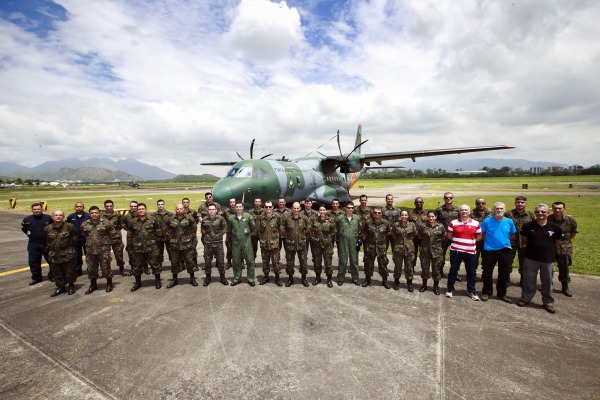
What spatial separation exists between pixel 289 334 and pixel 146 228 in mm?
4452

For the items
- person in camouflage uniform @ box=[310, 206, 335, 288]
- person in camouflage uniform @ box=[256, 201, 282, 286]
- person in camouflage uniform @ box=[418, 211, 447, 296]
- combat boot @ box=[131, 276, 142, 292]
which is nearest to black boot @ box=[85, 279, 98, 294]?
combat boot @ box=[131, 276, 142, 292]

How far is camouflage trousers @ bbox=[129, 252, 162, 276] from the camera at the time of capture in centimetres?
682

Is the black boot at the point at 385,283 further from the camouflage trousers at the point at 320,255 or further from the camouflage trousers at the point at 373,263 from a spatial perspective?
the camouflage trousers at the point at 320,255

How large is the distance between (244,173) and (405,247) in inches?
316

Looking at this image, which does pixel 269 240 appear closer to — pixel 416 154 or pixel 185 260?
pixel 185 260

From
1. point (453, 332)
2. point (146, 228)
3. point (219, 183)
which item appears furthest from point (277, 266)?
point (219, 183)

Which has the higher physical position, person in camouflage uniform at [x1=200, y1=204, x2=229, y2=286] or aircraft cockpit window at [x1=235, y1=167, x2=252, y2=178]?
aircraft cockpit window at [x1=235, y1=167, x2=252, y2=178]

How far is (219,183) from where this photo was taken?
1188cm

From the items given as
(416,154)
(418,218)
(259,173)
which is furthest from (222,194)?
(416,154)

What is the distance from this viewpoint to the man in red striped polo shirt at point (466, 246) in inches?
240

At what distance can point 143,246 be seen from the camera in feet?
22.6

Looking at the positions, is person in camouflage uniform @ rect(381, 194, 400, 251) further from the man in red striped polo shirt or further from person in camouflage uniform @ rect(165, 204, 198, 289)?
person in camouflage uniform @ rect(165, 204, 198, 289)

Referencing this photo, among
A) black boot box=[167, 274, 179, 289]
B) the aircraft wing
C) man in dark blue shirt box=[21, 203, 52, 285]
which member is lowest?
black boot box=[167, 274, 179, 289]

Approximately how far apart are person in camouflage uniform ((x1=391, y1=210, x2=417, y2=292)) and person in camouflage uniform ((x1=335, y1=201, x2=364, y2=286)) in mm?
944
